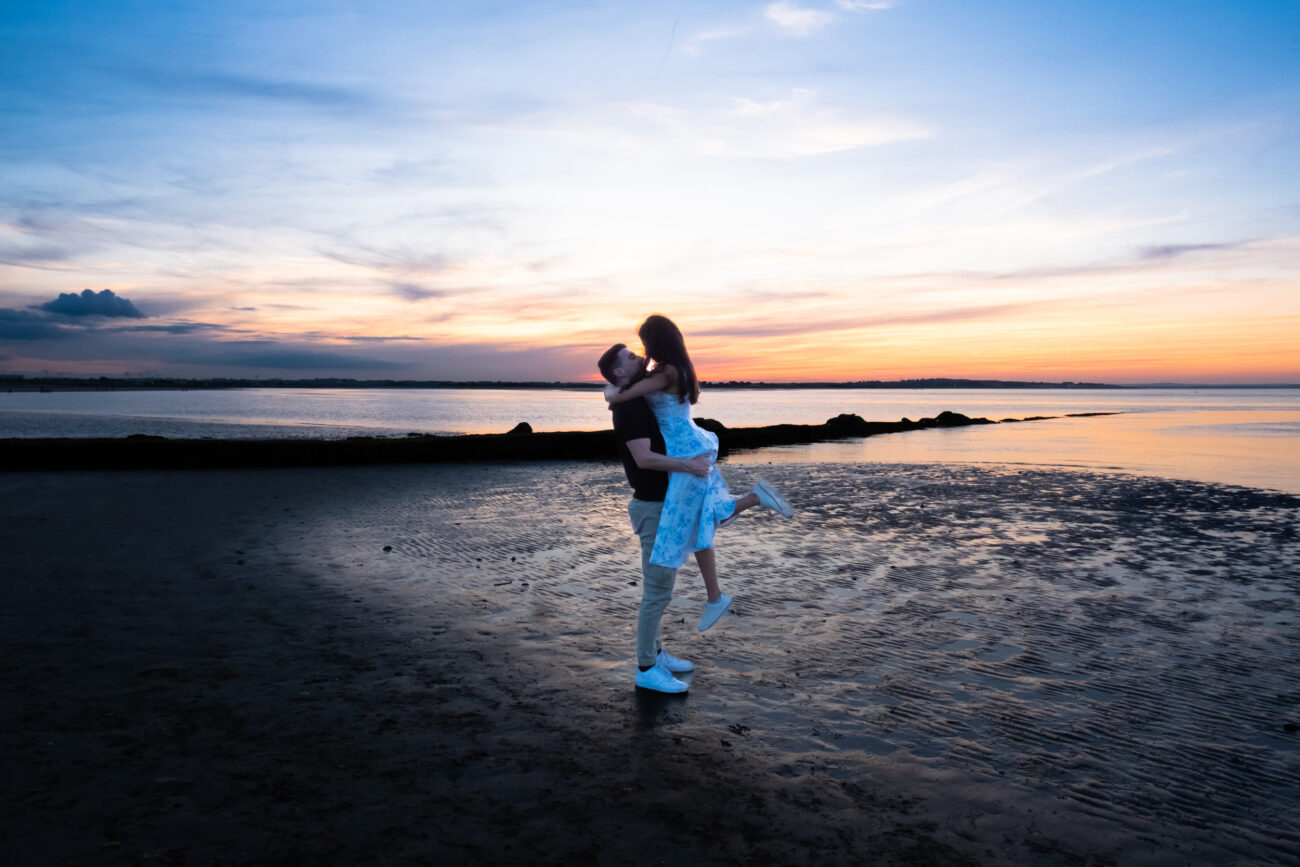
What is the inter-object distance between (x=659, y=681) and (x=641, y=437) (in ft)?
5.23

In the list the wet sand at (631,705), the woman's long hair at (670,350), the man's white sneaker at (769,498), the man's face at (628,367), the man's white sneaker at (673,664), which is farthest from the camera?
the man's white sneaker at (769,498)

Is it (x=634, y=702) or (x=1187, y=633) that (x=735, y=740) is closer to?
(x=634, y=702)

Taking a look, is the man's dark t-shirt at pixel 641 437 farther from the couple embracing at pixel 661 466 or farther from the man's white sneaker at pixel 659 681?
the man's white sneaker at pixel 659 681

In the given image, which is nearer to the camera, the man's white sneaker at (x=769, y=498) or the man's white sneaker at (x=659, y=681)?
the man's white sneaker at (x=659, y=681)

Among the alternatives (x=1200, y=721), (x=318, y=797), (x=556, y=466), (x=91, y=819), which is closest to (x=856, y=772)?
(x=1200, y=721)

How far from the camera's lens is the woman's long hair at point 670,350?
195 inches

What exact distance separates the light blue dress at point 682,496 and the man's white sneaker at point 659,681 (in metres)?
0.69

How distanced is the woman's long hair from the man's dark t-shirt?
260 millimetres

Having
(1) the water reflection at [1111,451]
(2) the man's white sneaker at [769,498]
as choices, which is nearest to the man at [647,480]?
(2) the man's white sneaker at [769,498]

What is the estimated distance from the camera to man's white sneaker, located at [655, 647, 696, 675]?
207 inches

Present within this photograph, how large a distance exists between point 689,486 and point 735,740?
1.59m

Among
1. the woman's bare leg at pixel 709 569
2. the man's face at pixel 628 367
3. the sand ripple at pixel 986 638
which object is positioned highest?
the man's face at pixel 628 367

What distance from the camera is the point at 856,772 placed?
3988 mm

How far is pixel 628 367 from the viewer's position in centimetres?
508
